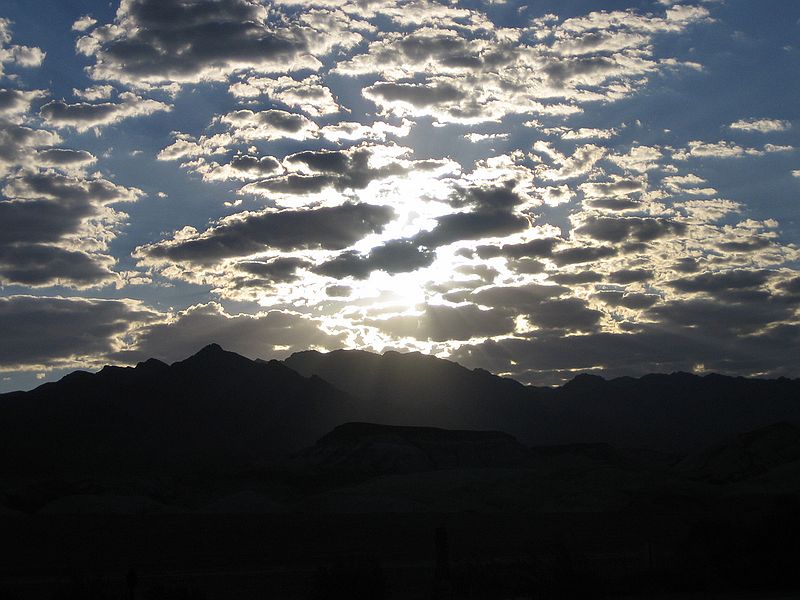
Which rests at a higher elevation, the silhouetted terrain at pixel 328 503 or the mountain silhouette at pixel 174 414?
the mountain silhouette at pixel 174 414

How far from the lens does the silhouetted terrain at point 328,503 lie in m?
27.5

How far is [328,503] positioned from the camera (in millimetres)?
73250

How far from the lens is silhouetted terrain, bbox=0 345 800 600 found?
2745 cm

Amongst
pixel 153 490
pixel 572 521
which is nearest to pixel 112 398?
pixel 153 490

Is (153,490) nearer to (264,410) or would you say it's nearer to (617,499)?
(617,499)

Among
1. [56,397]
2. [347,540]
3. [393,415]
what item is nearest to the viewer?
[347,540]

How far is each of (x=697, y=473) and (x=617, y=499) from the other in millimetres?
30491

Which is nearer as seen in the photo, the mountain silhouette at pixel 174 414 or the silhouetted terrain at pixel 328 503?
the silhouetted terrain at pixel 328 503

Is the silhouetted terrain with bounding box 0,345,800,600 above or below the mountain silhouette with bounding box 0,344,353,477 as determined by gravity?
below

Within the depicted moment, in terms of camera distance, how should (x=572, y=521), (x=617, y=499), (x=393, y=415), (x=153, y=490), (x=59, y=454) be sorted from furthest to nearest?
(x=393, y=415) < (x=59, y=454) < (x=153, y=490) < (x=617, y=499) < (x=572, y=521)

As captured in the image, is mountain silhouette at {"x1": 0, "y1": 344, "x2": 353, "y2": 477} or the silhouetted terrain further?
mountain silhouette at {"x1": 0, "y1": 344, "x2": 353, "y2": 477}

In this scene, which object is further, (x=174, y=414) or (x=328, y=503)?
(x=174, y=414)

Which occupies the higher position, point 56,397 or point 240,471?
point 56,397

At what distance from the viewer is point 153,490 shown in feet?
274
